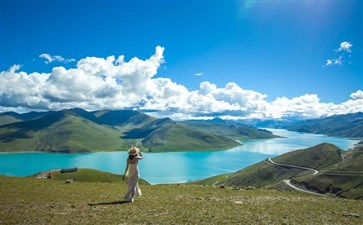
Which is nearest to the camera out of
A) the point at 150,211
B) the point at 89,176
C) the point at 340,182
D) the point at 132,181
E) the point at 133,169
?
the point at 150,211

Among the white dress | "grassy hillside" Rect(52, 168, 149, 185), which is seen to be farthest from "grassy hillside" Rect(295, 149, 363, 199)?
the white dress

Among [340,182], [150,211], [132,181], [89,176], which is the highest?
[132,181]

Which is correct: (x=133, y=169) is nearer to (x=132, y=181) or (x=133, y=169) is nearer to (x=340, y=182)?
(x=132, y=181)

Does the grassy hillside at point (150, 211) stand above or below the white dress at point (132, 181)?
below

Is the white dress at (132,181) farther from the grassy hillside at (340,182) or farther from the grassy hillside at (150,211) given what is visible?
the grassy hillside at (340,182)

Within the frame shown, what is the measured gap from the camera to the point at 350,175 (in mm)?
180375

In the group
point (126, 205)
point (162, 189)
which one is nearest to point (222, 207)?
point (126, 205)

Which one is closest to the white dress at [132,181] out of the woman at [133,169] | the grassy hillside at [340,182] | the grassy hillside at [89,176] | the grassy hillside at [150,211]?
the woman at [133,169]

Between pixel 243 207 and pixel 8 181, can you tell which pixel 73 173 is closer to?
pixel 8 181

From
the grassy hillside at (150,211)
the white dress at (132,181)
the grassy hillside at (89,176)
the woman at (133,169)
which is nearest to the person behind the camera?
the grassy hillside at (150,211)

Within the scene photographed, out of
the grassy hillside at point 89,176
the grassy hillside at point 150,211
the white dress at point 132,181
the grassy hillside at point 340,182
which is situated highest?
the white dress at point 132,181

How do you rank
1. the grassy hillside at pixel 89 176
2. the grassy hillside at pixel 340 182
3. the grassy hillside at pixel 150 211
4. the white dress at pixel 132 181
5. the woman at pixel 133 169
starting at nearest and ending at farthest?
the grassy hillside at pixel 150 211, the white dress at pixel 132 181, the woman at pixel 133 169, the grassy hillside at pixel 89 176, the grassy hillside at pixel 340 182

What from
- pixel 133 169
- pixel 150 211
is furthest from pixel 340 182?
pixel 150 211

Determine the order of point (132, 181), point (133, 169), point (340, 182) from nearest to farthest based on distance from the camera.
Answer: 1. point (132, 181)
2. point (133, 169)
3. point (340, 182)
